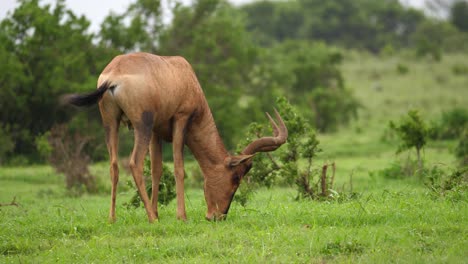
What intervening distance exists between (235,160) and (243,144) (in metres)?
1.67

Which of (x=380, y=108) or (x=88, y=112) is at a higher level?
(x=88, y=112)

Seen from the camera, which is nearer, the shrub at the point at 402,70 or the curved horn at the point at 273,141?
the curved horn at the point at 273,141

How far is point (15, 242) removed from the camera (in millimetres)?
7016

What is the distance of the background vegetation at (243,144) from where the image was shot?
670cm

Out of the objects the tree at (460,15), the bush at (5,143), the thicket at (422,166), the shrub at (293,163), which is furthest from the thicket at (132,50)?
the tree at (460,15)

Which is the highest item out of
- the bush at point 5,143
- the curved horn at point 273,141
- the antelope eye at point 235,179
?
the curved horn at point 273,141

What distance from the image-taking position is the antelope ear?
314 inches

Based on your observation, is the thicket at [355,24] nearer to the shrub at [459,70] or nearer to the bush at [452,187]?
the shrub at [459,70]

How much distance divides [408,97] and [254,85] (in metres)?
10.5

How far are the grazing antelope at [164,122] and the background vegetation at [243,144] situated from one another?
393 millimetres

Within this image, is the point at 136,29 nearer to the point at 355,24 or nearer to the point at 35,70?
the point at 35,70

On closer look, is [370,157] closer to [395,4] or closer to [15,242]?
[15,242]

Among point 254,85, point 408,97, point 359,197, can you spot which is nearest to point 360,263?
point 359,197

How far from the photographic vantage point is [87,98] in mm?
7391
